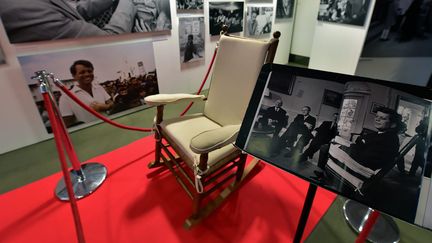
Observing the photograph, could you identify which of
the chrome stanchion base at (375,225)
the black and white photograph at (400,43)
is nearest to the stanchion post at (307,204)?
the chrome stanchion base at (375,225)

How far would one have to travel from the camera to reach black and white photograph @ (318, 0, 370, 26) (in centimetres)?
290

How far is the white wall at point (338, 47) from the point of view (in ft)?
10.4

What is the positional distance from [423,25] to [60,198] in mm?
2529

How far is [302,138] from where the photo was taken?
86cm

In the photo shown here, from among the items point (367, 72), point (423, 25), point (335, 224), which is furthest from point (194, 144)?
point (423, 25)

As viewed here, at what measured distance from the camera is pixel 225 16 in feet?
10.7

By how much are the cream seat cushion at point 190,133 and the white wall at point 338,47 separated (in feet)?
8.40

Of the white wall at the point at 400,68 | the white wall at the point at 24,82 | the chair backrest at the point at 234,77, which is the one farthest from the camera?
the white wall at the point at 24,82

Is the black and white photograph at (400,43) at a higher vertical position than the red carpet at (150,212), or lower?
higher

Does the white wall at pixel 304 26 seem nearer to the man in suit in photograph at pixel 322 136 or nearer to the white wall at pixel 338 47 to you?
the white wall at pixel 338 47

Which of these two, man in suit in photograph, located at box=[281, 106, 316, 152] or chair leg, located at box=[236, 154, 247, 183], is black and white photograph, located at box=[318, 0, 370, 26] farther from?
man in suit in photograph, located at box=[281, 106, 316, 152]

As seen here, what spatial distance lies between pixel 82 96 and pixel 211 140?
6.18 ft

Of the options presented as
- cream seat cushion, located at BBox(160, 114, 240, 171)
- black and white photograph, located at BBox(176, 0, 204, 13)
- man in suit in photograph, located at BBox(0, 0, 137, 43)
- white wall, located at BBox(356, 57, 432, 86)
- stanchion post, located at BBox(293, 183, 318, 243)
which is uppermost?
black and white photograph, located at BBox(176, 0, 204, 13)

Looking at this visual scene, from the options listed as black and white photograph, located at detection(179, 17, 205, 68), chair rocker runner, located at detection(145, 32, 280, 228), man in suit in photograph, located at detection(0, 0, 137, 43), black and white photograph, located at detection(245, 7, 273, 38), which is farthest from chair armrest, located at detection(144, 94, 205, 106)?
black and white photograph, located at detection(245, 7, 273, 38)
